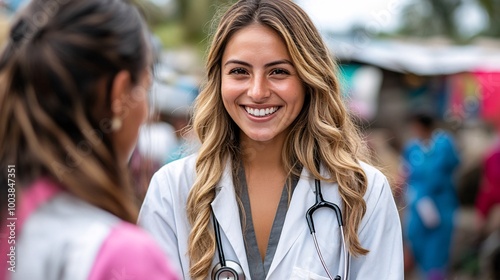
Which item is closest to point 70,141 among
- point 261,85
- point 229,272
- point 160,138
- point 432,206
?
point 229,272

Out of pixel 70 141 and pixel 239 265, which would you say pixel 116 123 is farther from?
pixel 239 265

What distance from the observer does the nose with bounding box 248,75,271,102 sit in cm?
286

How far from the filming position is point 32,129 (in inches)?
64.3

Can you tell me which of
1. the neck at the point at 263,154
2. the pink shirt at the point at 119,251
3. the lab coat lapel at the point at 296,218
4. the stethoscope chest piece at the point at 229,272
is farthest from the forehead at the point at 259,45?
the pink shirt at the point at 119,251

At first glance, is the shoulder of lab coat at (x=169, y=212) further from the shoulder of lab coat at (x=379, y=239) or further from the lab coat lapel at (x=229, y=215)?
the shoulder of lab coat at (x=379, y=239)

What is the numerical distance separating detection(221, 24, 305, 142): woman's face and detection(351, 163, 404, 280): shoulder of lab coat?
0.42m

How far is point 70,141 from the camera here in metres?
1.65

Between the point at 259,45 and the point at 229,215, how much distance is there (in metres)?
0.63

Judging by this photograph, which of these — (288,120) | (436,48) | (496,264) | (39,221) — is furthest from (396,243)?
(436,48)

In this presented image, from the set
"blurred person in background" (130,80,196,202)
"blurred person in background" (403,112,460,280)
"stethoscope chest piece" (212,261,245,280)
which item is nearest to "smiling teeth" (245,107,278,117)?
"blurred person in background" (130,80,196,202)

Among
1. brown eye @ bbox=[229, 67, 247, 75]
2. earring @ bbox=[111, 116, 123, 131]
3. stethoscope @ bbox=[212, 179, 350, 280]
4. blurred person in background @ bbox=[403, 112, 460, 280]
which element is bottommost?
blurred person in background @ bbox=[403, 112, 460, 280]

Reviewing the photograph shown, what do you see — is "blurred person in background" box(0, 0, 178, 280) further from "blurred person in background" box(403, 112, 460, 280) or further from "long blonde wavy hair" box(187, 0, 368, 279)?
"blurred person in background" box(403, 112, 460, 280)

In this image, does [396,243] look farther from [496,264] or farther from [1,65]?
[496,264]

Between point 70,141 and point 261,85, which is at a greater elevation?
point 261,85
